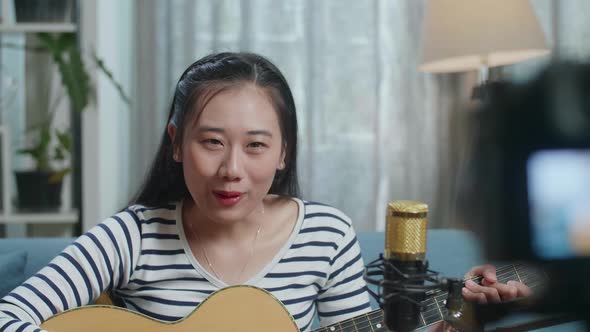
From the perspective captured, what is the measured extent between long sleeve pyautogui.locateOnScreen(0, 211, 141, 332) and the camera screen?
0.90m

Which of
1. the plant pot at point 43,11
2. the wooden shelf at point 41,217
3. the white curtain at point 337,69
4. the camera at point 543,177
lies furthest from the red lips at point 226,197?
the white curtain at point 337,69

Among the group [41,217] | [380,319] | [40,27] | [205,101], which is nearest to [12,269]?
[205,101]

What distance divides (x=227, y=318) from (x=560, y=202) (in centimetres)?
91

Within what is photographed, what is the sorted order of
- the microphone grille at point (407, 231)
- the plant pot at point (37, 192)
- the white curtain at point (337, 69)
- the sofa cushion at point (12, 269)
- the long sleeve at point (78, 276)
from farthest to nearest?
1. the white curtain at point (337, 69)
2. the plant pot at point (37, 192)
3. the sofa cushion at point (12, 269)
4. the long sleeve at point (78, 276)
5. the microphone grille at point (407, 231)

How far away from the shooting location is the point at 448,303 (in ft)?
2.60

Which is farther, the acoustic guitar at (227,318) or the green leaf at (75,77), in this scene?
the green leaf at (75,77)

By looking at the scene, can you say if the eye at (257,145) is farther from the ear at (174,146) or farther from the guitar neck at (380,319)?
the guitar neck at (380,319)

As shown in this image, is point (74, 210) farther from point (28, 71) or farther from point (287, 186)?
point (287, 186)

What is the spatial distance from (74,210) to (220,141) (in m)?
1.72

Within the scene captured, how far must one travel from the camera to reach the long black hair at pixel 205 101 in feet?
3.65

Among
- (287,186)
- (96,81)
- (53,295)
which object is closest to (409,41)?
(96,81)

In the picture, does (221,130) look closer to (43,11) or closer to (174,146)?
(174,146)

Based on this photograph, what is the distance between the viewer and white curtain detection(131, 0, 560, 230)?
294 centimetres

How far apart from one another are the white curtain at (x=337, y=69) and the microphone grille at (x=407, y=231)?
2.32 meters
